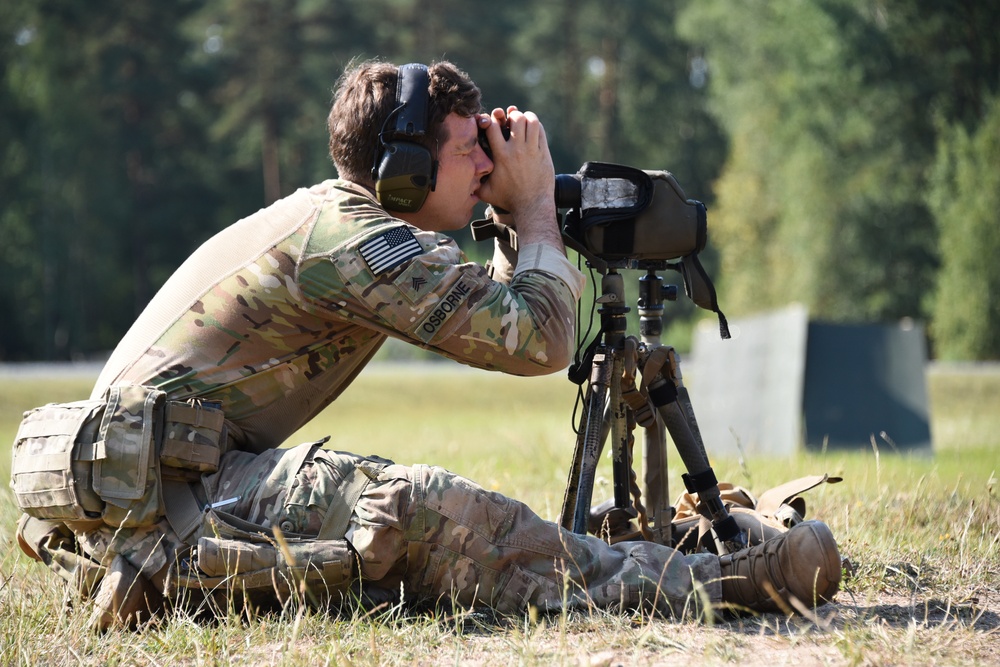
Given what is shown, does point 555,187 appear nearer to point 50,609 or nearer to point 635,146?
point 50,609

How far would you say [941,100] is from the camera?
83.8ft

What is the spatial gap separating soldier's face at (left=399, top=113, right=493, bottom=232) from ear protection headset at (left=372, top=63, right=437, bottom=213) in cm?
10

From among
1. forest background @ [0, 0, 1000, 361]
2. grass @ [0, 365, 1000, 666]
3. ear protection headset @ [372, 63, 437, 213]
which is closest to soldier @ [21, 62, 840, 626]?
ear protection headset @ [372, 63, 437, 213]

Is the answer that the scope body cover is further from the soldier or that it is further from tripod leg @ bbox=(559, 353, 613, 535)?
tripod leg @ bbox=(559, 353, 613, 535)

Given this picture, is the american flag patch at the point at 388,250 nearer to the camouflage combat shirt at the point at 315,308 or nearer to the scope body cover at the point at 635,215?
the camouflage combat shirt at the point at 315,308

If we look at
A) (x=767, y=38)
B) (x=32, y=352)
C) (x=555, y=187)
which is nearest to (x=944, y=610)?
(x=555, y=187)

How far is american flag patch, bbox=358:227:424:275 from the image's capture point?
10.8 feet

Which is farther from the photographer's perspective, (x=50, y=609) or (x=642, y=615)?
(x=50, y=609)

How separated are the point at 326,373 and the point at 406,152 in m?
0.78

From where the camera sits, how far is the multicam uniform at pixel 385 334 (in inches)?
130

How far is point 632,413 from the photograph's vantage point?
393cm

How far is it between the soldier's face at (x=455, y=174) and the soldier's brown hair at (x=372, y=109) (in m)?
0.03

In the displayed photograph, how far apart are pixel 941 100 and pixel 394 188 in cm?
2497

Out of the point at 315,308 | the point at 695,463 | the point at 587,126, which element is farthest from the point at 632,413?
the point at 587,126
